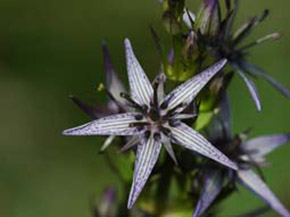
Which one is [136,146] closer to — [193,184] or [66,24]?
[193,184]

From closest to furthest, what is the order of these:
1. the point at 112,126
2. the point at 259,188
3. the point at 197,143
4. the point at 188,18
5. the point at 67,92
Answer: the point at 197,143
the point at 112,126
the point at 188,18
the point at 259,188
the point at 67,92

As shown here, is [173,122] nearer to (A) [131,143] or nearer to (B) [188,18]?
(A) [131,143]

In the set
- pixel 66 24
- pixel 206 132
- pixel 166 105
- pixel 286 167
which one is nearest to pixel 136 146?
pixel 166 105

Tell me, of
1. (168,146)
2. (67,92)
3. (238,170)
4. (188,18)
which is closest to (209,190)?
(238,170)

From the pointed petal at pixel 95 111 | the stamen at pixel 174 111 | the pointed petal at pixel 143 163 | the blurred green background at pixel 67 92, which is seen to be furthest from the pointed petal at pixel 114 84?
the blurred green background at pixel 67 92

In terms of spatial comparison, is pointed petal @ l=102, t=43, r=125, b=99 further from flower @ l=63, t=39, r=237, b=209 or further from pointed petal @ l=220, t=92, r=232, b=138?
pointed petal @ l=220, t=92, r=232, b=138
